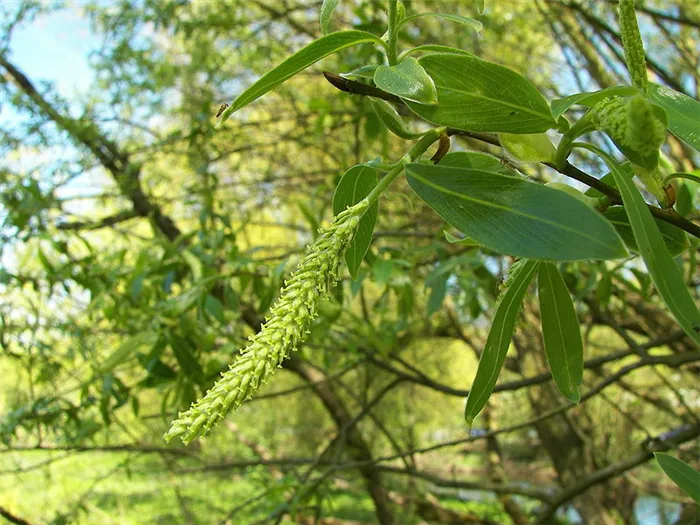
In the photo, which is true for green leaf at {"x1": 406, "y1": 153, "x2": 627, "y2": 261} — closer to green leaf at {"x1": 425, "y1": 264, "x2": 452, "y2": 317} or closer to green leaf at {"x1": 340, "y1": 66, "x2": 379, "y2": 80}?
green leaf at {"x1": 340, "y1": 66, "x2": 379, "y2": 80}

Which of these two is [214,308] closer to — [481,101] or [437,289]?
[437,289]

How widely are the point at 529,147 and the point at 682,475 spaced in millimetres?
267

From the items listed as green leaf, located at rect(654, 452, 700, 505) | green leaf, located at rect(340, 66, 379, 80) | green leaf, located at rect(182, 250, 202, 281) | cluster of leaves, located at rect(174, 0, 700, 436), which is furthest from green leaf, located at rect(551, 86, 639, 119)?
green leaf, located at rect(182, 250, 202, 281)

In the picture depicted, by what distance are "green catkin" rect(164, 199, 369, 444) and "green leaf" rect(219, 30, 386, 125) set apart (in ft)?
0.32

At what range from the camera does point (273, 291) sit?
1269 mm

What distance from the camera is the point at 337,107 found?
2336 mm

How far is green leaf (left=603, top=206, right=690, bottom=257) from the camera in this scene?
51 cm

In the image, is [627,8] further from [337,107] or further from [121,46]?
[121,46]

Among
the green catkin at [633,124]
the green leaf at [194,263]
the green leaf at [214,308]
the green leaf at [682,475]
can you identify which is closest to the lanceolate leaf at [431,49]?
the green catkin at [633,124]

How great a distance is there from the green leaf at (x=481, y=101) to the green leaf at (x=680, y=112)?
9 cm

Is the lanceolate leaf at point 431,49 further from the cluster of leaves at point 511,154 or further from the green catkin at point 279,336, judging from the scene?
the green catkin at point 279,336

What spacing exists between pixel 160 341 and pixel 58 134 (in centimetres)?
145

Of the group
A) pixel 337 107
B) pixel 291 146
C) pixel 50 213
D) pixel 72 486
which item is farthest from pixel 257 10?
pixel 72 486

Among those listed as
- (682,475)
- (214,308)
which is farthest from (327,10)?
(214,308)
